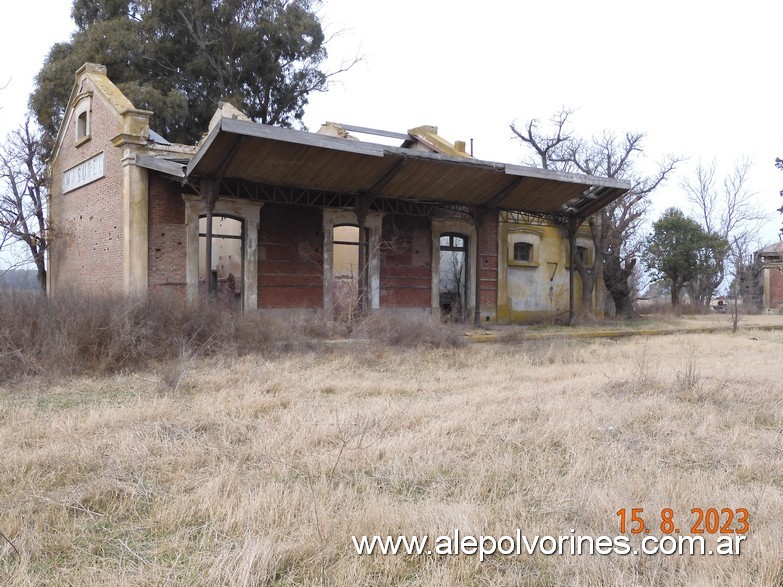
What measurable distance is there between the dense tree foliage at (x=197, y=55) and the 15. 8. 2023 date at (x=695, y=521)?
24.4 metres

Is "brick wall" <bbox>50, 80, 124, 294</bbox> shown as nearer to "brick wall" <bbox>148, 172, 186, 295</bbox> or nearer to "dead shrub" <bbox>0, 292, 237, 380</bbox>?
"brick wall" <bbox>148, 172, 186, 295</bbox>

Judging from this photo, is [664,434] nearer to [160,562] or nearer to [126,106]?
[160,562]

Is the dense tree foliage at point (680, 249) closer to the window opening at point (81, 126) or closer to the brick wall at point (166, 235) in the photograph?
the brick wall at point (166, 235)

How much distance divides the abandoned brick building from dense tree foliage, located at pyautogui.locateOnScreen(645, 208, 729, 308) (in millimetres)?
10313

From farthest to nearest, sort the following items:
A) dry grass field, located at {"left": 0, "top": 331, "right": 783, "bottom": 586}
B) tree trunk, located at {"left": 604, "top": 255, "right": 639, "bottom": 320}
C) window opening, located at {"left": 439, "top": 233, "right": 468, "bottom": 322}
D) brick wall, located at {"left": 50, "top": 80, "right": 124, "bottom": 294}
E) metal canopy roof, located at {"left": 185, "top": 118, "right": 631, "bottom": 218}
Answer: tree trunk, located at {"left": 604, "top": 255, "right": 639, "bottom": 320}, window opening, located at {"left": 439, "top": 233, "right": 468, "bottom": 322}, brick wall, located at {"left": 50, "top": 80, "right": 124, "bottom": 294}, metal canopy roof, located at {"left": 185, "top": 118, "right": 631, "bottom": 218}, dry grass field, located at {"left": 0, "top": 331, "right": 783, "bottom": 586}

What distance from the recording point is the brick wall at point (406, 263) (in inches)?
693

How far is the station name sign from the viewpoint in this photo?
15797mm

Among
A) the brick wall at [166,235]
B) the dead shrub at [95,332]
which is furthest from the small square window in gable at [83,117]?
the dead shrub at [95,332]

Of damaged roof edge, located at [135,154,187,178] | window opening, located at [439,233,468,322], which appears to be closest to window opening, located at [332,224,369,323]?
A: window opening, located at [439,233,468,322]

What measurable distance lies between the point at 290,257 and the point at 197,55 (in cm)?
1646

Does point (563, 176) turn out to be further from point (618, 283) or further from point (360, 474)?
point (360, 474)

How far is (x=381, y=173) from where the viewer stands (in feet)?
46.8

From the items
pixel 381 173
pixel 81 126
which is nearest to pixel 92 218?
pixel 81 126

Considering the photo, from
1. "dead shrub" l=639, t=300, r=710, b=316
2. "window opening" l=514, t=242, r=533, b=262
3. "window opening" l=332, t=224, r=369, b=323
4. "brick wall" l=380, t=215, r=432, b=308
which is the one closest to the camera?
"window opening" l=332, t=224, r=369, b=323
